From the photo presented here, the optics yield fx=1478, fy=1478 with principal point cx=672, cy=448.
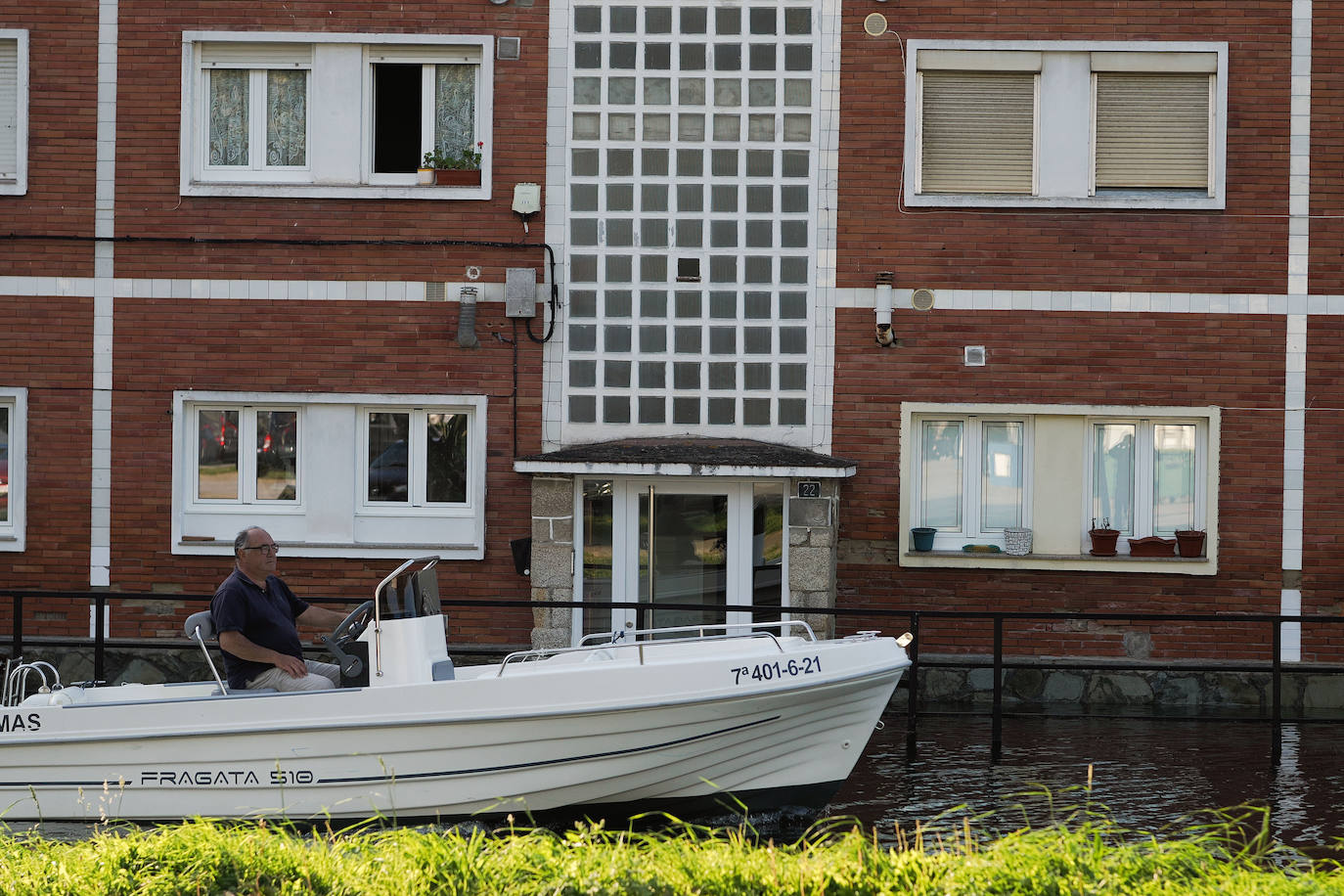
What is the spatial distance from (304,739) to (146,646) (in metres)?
5.89

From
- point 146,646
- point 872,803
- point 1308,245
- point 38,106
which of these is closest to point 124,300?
point 38,106

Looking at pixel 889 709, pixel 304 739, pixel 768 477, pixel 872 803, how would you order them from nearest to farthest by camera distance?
pixel 304 739, pixel 872 803, pixel 889 709, pixel 768 477

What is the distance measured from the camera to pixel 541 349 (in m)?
13.4

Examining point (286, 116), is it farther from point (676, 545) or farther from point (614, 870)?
point (614, 870)

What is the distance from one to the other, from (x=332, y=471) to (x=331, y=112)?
327cm

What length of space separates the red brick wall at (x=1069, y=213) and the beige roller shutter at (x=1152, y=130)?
28 cm

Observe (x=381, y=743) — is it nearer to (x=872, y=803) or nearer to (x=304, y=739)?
(x=304, y=739)

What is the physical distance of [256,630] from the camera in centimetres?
827

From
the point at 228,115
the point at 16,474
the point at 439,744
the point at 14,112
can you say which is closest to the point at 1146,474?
the point at 439,744

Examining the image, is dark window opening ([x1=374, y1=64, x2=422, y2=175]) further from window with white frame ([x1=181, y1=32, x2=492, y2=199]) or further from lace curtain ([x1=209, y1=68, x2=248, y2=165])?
lace curtain ([x1=209, y1=68, x2=248, y2=165])

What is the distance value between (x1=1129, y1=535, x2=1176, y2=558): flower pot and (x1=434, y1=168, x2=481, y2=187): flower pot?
22.0 feet

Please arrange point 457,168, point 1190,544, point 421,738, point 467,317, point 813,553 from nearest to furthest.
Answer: point 421,738 → point 813,553 → point 1190,544 → point 467,317 → point 457,168

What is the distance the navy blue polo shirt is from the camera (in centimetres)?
812

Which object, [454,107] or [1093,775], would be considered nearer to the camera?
[1093,775]
